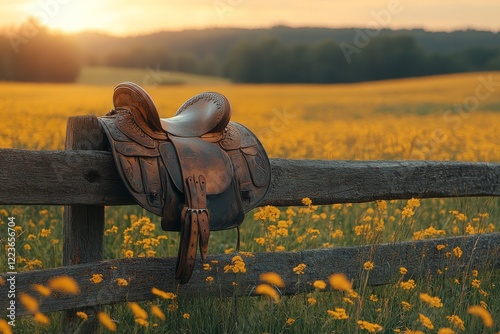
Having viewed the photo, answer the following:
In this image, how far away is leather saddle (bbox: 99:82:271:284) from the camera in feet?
11.0

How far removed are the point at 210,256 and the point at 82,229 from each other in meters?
0.71

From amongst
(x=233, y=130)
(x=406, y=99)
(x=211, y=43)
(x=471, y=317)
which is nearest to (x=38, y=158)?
(x=233, y=130)

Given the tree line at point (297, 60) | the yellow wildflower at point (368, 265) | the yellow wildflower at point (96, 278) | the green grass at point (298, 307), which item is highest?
the tree line at point (297, 60)

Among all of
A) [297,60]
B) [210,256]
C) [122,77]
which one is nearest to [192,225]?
[210,256]

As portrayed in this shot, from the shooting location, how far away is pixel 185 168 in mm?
3436

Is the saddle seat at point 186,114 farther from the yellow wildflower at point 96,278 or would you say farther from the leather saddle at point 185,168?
the yellow wildflower at point 96,278

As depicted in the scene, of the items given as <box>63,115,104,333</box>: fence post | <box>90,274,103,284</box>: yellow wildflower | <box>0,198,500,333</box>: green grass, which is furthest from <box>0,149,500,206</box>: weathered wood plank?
<box>90,274,103,284</box>: yellow wildflower

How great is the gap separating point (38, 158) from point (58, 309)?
2.33 feet

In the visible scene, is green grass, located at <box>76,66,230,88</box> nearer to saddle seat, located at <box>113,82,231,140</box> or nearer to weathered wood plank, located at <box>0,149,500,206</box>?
weathered wood plank, located at <box>0,149,500,206</box>

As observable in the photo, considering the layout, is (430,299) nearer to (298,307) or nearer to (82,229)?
(298,307)

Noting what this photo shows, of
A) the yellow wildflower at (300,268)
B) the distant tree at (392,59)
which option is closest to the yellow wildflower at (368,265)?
the yellow wildflower at (300,268)

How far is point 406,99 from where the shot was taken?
29.5m

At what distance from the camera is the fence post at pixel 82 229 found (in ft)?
11.2

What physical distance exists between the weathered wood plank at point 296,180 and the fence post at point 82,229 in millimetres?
121
